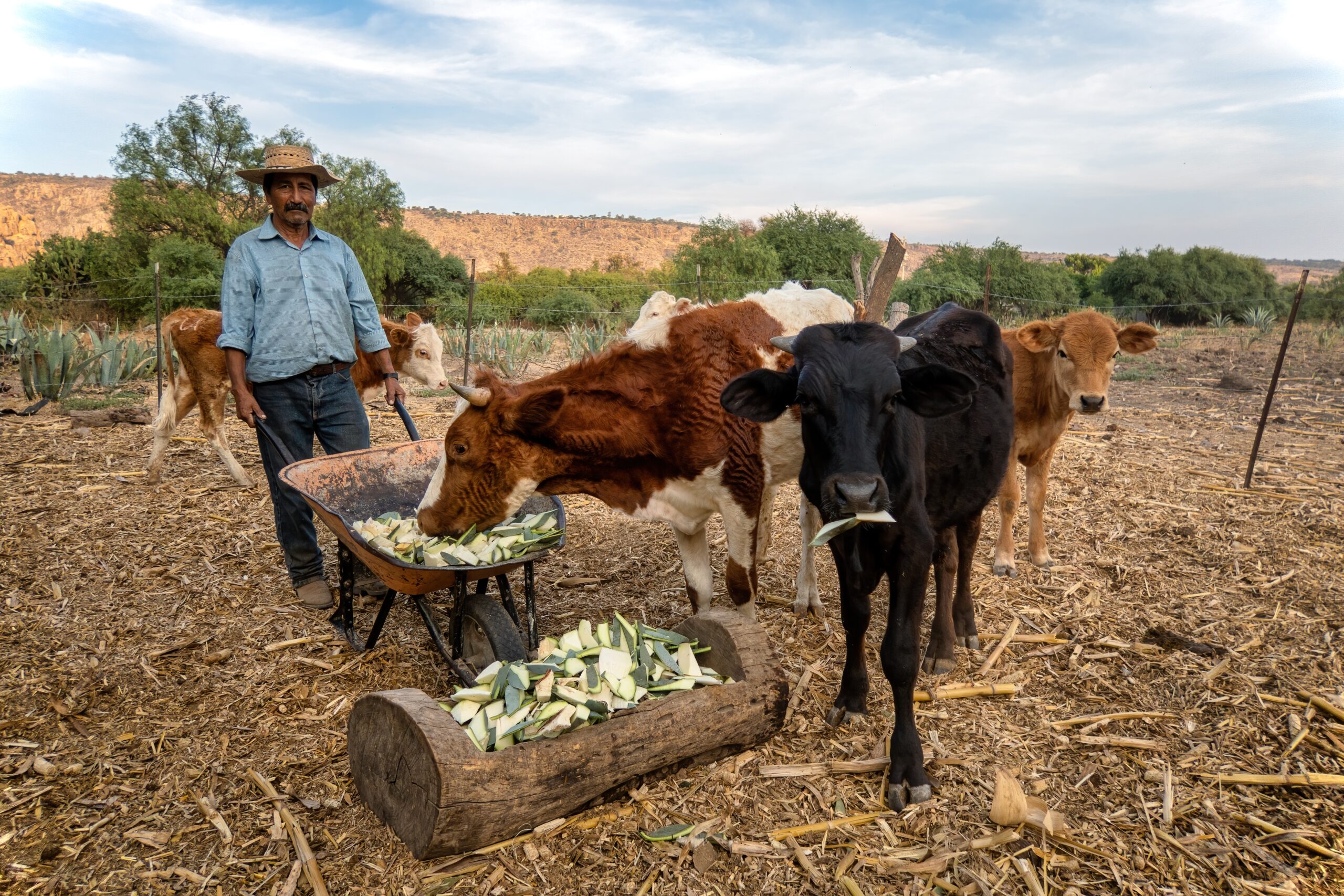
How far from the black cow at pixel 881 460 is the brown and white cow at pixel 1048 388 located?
1.99 metres

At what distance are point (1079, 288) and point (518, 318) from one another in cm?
2927

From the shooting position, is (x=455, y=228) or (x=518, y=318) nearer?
(x=518, y=318)

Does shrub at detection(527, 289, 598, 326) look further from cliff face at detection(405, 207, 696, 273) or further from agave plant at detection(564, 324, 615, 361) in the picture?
cliff face at detection(405, 207, 696, 273)

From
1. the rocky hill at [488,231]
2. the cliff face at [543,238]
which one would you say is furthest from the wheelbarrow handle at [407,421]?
the cliff face at [543,238]

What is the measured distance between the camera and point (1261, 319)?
21266mm

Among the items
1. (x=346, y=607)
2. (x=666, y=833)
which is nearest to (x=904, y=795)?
(x=666, y=833)

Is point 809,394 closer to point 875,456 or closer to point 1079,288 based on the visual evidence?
point 875,456

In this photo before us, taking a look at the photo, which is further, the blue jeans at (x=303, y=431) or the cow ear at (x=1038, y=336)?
the cow ear at (x=1038, y=336)

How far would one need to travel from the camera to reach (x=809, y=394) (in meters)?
2.88

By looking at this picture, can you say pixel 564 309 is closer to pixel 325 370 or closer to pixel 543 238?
pixel 325 370

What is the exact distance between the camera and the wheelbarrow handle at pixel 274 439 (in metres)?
4.38

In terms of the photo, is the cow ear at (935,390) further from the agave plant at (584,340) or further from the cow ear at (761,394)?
the agave plant at (584,340)

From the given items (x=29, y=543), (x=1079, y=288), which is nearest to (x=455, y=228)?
(x=1079, y=288)

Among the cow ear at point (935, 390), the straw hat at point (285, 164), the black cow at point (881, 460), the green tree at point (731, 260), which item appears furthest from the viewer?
the green tree at point (731, 260)
